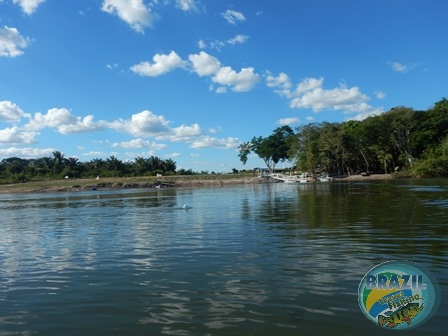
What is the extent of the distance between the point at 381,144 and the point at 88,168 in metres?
98.8

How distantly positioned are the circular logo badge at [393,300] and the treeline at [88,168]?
12764 cm

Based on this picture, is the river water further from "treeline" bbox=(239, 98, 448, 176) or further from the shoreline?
the shoreline

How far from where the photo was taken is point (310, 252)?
13.0 metres

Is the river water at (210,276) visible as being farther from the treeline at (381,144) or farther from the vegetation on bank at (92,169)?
the vegetation on bank at (92,169)

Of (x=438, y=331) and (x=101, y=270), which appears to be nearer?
(x=438, y=331)

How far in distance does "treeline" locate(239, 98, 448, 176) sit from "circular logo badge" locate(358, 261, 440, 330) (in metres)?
83.6

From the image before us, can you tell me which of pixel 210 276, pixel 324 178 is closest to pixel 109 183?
pixel 324 178

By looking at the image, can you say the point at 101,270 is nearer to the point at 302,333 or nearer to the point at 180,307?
the point at 180,307

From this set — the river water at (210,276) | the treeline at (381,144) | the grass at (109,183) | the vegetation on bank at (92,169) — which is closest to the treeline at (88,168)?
the vegetation on bank at (92,169)

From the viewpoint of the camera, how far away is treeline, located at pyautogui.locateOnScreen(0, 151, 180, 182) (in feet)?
432

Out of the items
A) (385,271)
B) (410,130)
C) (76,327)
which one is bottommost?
(76,327)

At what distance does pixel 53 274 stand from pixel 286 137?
127674 millimetres

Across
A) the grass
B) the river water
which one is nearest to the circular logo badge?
the river water

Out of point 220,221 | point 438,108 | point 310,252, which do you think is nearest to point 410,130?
point 438,108
